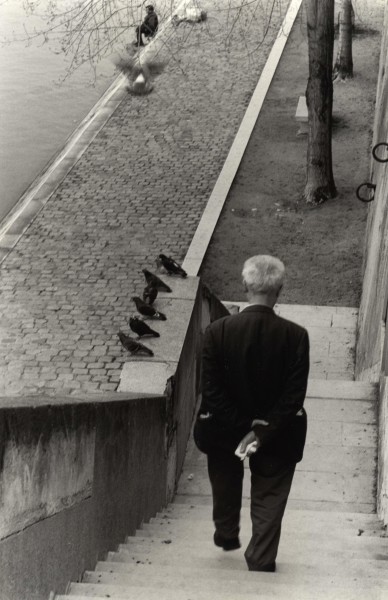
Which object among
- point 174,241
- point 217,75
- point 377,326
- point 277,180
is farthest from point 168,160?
point 377,326

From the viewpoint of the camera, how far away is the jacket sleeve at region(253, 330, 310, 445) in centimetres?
466

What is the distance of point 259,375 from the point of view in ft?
15.4

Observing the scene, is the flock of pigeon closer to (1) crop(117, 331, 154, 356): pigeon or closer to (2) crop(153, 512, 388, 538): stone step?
(1) crop(117, 331, 154, 356): pigeon

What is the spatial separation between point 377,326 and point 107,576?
4826 mm

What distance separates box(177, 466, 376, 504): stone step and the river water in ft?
32.7

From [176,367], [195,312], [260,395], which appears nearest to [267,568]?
[260,395]

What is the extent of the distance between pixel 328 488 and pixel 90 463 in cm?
273

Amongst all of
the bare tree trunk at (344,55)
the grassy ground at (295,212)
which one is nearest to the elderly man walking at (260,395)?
the grassy ground at (295,212)

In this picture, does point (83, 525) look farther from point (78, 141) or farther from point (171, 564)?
point (78, 141)

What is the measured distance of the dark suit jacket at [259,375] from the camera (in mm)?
4641

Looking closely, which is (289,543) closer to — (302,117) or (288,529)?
(288,529)

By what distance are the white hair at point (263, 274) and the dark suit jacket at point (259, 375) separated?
0.11 meters

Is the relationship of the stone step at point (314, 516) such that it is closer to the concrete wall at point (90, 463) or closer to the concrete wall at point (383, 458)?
the concrete wall at point (383, 458)

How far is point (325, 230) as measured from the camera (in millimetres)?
15031
